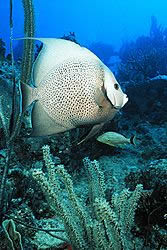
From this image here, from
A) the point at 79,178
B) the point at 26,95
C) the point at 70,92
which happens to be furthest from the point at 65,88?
the point at 79,178

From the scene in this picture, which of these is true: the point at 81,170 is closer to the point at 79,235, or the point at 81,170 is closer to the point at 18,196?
the point at 18,196

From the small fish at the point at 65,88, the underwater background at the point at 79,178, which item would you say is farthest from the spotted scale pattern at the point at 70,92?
the underwater background at the point at 79,178

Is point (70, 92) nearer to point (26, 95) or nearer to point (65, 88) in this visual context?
point (65, 88)

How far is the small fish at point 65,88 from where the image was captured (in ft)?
4.30

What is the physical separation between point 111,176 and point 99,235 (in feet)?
6.97

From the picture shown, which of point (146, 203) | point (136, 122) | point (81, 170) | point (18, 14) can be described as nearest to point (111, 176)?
point (81, 170)

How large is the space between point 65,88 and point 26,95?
196mm

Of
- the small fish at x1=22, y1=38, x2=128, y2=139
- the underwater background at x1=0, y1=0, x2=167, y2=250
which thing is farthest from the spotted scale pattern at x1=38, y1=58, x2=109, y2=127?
the underwater background at x1=0, y1=0, x2=167, y2=250

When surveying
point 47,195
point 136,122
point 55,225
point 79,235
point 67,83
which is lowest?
point 136,122

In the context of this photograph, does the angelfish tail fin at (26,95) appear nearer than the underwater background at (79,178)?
Yes

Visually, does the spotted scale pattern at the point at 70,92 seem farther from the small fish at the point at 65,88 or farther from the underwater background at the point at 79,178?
the underwater background at the point at 79,178

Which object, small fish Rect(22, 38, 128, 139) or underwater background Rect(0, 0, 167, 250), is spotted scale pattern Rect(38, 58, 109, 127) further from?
underwater background Rect(0, 0, 167, 250)

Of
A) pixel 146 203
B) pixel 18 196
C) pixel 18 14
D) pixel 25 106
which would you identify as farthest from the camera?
pixel 18 14

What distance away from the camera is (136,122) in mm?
6996
